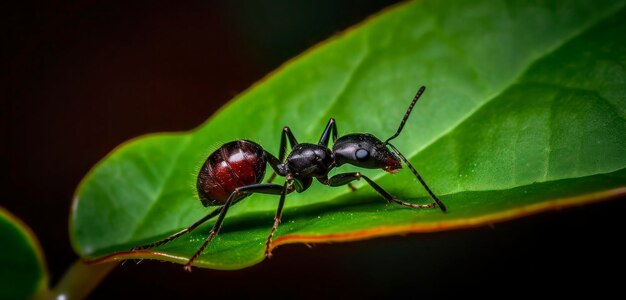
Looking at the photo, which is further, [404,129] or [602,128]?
[404,129]

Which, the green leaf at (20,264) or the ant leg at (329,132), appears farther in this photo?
the ant leg at (329,132)

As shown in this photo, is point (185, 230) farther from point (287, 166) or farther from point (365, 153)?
point (365, 153)

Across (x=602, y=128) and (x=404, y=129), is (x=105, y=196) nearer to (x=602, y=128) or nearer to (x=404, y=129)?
(x=404, y=129)

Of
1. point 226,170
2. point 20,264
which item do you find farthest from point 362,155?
point 20,264

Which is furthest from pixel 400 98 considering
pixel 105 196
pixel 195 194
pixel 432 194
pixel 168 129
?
pixel 168 129

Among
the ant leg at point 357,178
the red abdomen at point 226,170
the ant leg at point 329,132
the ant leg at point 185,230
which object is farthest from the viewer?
the ant leg at point 329,132

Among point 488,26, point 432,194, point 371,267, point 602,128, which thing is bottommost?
point 371,267

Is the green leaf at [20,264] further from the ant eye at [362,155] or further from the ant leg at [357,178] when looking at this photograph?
the ant eye at [362,155]

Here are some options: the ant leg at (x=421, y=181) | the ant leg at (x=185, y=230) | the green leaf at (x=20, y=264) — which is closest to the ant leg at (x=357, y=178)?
the ant leg at (x=421, y=181)
